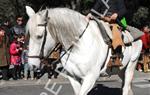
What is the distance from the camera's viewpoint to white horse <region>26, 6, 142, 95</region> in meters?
6.51

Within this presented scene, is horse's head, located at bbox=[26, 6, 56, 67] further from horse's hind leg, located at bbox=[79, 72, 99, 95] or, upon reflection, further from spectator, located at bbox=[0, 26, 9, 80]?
spectator, located at bbox=[0, 26, 9, 80]

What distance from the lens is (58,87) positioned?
1328 centimetres

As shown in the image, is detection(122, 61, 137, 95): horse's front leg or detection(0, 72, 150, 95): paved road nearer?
detection(122, 61, 137, 95): horse's front leg

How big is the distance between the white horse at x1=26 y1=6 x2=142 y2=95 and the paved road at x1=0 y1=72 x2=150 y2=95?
14.1 feet

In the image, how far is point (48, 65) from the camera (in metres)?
6.96

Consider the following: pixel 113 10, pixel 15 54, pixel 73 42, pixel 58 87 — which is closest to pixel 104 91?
pixel 58 87

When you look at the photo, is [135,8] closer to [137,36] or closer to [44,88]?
[44,88]

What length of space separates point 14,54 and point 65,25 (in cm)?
777

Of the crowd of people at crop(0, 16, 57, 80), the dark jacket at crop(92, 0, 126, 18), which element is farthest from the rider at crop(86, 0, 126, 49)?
the crowd of people at crop(0, 16, 57, 80)

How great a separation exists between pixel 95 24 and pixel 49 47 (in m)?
1.04

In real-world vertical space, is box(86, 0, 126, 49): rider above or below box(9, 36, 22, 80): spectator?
above

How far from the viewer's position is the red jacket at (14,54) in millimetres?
14234

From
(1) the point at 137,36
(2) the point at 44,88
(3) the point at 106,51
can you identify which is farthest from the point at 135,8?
(3) the point at 106,51

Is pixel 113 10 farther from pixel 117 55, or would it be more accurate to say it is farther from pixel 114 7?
pixel 117 55
